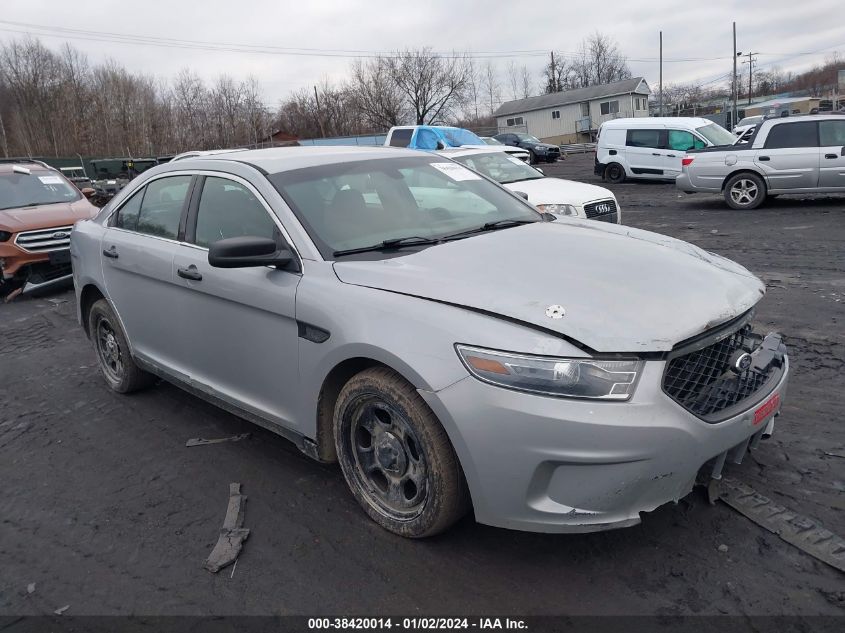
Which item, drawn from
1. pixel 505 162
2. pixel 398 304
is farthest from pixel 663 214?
pixel 398 304

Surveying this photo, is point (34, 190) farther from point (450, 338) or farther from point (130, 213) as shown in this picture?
point (450, 338)

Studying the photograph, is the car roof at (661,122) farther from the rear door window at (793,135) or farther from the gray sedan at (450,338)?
the gray sedan at (450,338)

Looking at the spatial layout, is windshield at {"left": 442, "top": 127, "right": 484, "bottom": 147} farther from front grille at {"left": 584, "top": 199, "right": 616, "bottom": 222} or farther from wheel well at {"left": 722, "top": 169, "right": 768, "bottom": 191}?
front grille at {"left": 584, "top": 199, "right": 616, "bottom": 222}

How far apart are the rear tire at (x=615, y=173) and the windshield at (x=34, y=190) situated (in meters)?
14.9

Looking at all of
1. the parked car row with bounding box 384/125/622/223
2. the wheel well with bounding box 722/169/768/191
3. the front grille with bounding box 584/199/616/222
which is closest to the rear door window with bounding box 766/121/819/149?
the wheel well with bounding box 722/169/768/191

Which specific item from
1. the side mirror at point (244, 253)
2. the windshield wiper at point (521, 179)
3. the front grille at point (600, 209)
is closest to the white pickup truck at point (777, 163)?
the windshield wiper at point (521, 179)

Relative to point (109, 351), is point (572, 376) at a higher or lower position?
higher

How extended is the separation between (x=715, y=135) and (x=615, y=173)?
9.60 ft

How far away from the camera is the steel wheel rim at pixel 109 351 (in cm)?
507

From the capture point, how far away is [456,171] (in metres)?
4.41

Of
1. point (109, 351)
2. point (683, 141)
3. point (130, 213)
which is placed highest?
point (683, 141)

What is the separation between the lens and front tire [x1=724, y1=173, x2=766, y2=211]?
41.5 ft

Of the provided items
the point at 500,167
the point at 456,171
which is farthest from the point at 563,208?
the point at 456,171

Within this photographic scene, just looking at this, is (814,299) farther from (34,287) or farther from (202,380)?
(34,287)
